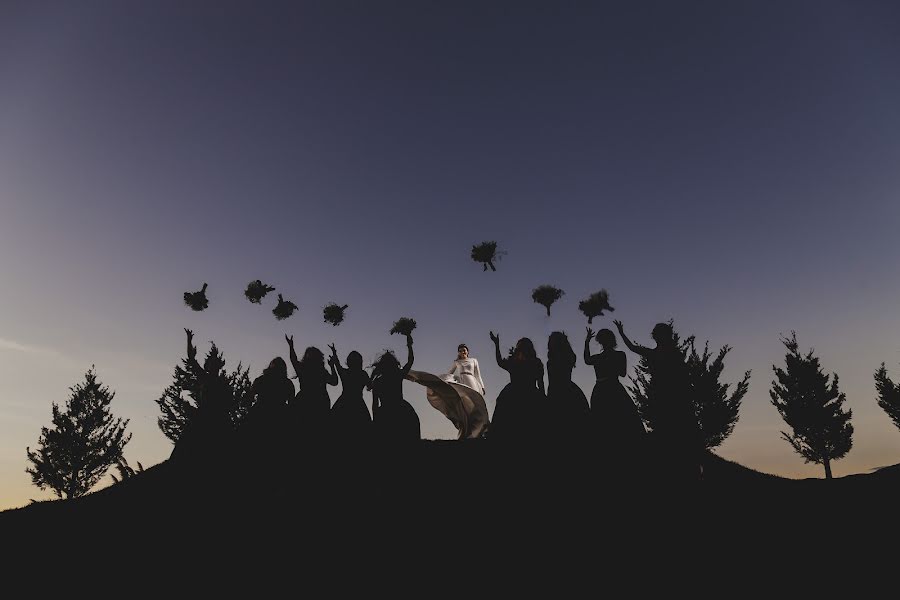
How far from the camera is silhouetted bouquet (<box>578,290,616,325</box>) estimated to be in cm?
936

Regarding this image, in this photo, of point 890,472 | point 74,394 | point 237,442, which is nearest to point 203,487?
point 237,442

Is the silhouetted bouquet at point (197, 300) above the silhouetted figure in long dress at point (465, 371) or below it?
above

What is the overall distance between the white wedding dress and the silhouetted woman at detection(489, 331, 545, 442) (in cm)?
554

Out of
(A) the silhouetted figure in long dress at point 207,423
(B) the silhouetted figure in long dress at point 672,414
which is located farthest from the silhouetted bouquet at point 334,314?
(B) the silhouetted figure in long dress at point 672,414

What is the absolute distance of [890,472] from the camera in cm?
756

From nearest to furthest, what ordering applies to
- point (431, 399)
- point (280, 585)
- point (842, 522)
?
point (280, 585), point (842, 522), point (431, 399)

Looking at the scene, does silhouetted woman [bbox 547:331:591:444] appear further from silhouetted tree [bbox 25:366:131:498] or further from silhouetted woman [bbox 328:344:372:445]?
silhouetted tree [bbox 25:366:131:498]

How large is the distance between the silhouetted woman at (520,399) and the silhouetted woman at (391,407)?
1251 mm

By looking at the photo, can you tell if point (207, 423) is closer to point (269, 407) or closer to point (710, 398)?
point (269, 407)

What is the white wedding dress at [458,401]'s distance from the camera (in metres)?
12.0

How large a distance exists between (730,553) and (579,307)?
5629 millimetres

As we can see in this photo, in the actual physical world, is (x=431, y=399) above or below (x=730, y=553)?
above

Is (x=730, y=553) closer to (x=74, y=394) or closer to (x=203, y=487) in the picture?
(x=203, y=487)

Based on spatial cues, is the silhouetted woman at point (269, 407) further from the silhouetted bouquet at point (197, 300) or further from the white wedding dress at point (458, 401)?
the white wedding dress at point (458, 401)
